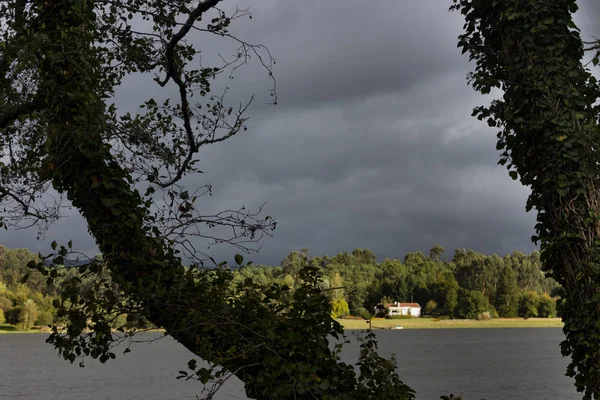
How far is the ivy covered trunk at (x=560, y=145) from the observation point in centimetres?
571

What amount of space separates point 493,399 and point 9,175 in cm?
3353

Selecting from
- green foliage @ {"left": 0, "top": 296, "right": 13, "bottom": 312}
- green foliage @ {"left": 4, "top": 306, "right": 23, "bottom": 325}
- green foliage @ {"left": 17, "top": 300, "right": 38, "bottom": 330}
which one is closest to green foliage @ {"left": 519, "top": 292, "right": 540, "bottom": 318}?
green foliage @ {"left": 17, "top": 300, "right": 38, "bottom": 330}

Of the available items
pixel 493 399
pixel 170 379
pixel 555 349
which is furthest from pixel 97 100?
pixel 555 349

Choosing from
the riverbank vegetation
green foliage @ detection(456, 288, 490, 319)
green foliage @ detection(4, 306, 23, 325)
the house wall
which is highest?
green foliage @ detection(456, 288, 490, 319)

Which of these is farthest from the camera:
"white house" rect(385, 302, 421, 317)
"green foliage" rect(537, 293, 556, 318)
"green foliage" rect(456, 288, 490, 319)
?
"white house" rect(385, 302, 421, 317)

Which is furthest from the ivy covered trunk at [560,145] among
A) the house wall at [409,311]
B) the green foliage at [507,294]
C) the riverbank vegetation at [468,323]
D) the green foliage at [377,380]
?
the house wall at [409,311]

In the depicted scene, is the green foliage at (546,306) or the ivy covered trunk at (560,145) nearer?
the ivy covered trunk at (560,145)

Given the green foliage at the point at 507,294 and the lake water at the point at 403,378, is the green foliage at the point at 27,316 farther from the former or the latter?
the green foliage at the point at 507,294

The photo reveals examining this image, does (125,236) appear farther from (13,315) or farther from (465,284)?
(465,284)

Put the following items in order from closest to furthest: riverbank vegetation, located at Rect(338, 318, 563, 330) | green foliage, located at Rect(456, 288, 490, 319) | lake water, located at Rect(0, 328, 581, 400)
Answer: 1. lake water, located at Rect(0, 328, 581, 400)
2. green foliage, located at Rect(456, 288, 490, 319)
3. riverbank vegetation, located at Rect(338, 318, 563, 330)

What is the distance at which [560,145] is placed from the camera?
580 centimetres

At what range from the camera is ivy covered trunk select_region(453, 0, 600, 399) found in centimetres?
571

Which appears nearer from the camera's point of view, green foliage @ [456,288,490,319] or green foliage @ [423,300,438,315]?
green foliage @ [456,288,490,319]

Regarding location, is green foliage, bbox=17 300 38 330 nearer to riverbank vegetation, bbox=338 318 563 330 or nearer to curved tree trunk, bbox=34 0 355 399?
riverbank vegetation, bbox=338 318 563 330
